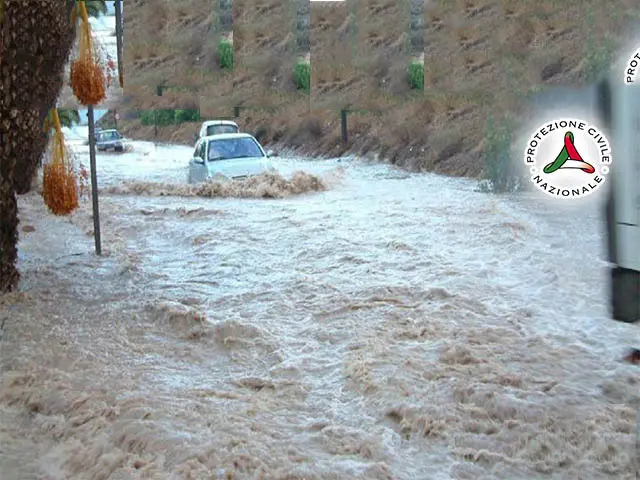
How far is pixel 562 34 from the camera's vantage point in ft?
56.1

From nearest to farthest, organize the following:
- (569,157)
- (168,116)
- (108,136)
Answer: (569,157) → (168,116) → (108,136)

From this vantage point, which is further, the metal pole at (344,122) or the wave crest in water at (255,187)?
the metal pole at (344,122)

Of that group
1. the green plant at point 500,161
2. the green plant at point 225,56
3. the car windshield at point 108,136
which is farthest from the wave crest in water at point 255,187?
the car windshield at point 108,136

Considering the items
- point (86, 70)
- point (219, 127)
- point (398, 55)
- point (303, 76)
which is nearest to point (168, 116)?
point (219, 127)

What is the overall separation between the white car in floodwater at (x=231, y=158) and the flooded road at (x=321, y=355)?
3638 mm

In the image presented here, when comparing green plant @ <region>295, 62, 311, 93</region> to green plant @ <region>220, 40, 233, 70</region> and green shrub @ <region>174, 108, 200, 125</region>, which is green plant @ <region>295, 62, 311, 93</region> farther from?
green shrub @ <region>174, 108, 200, 125</region>

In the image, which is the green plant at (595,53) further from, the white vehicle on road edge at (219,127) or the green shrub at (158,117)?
the green shrub at (158,117)

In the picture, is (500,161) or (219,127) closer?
(500,161)

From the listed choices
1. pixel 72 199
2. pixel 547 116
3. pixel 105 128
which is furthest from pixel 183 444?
pixel 105 128

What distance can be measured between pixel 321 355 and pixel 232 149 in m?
9.95

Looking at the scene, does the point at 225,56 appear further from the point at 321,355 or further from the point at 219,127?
the point at 321,355

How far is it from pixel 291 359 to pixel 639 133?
12.2ft

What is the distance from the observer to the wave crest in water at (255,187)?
1552cm

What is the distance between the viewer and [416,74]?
19484mm
